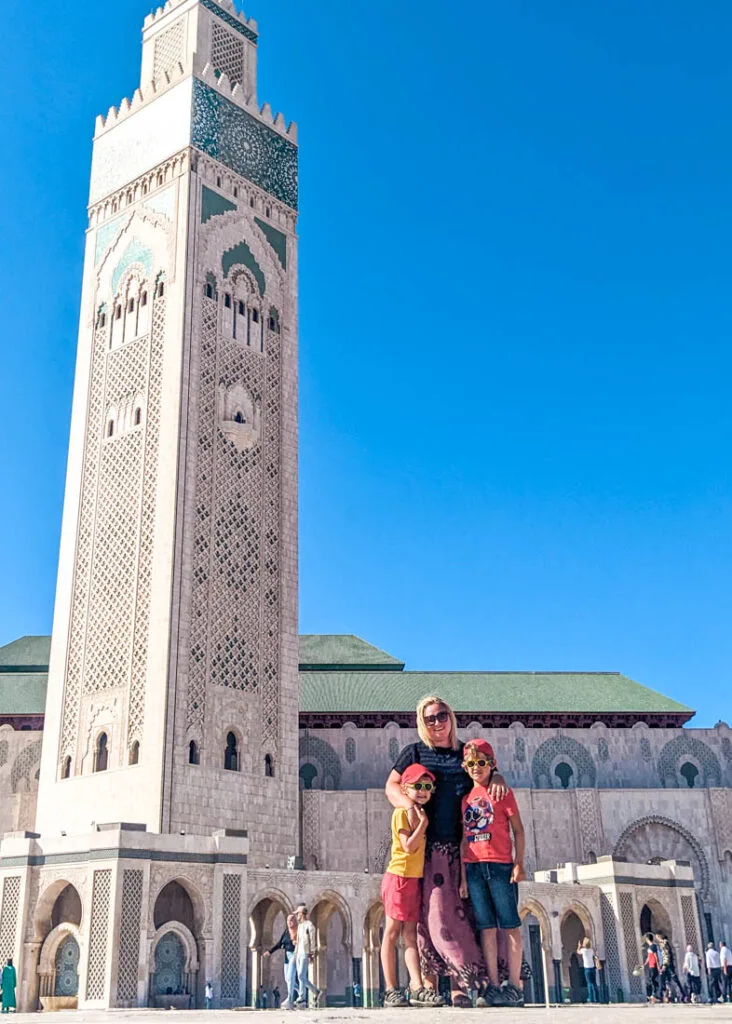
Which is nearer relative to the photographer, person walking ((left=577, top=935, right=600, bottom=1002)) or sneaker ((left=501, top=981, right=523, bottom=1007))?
sneaker ((left=501, top=981, right=523, bottom=1007))

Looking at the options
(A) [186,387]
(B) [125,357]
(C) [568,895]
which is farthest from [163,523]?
(C) [568,895]

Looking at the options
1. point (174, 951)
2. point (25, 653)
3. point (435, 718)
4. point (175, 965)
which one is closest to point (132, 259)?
point (25, 653)

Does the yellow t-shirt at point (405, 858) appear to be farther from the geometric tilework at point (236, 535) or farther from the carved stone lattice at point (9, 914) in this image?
the geometric tilework at point (236, 535)

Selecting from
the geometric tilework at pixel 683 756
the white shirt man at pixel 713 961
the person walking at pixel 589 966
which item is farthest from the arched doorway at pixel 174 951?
the geometric tilework at pixel 683 756

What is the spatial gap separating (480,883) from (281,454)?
19222mm

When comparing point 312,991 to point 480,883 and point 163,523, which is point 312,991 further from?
point 163,523

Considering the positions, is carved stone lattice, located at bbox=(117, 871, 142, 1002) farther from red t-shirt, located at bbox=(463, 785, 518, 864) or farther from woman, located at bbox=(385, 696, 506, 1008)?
red t-shirt, located at bbox=(463, 785, 518, 864)

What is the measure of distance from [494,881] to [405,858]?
30.0 inches

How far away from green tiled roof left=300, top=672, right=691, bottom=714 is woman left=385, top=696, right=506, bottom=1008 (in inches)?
824

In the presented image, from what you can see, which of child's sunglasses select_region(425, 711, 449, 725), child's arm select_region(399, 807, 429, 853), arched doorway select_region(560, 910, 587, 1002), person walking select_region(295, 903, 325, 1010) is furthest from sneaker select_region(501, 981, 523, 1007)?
arched doorway select_region(560, 910, 587, 1002)

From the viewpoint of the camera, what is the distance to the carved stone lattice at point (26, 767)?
92.0 feet

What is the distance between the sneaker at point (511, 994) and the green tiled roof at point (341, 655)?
81.7ft

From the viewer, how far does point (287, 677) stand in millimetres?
25750

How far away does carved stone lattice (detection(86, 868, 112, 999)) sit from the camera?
18.1 metres
